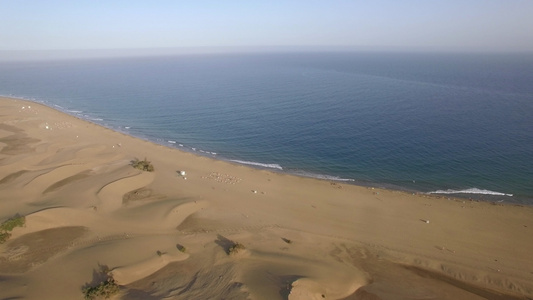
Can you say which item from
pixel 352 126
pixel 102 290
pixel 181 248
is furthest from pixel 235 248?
pixel 352 126

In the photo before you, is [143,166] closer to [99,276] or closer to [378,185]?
[99,276]

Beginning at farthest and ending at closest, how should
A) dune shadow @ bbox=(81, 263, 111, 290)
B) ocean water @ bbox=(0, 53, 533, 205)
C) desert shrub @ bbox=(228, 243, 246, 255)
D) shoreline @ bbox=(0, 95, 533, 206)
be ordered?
ocean water @ bbox=(0, 53, 533, 205)
shoreline @ bbox=(0, 95, 533, 206)
desert shrub @ bbox=(228, 243, 246, 255)
dune shadow @ bbox=(81, 263, 111, 290)

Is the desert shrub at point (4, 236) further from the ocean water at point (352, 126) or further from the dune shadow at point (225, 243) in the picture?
the ocean water at point (352, 126)

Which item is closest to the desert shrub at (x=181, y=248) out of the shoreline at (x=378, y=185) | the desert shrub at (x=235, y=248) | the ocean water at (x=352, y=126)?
the desert shrub at (x=235, y=248)

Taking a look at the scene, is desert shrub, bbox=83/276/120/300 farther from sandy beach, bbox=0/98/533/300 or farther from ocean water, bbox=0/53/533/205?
ocean water, bbox=0/53/533/205

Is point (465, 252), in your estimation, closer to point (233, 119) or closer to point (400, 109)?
point (233, 119)

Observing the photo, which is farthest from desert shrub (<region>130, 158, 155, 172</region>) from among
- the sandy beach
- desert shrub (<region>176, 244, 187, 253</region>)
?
desert shrub (<region>176, 244, 187, 253</region>)
